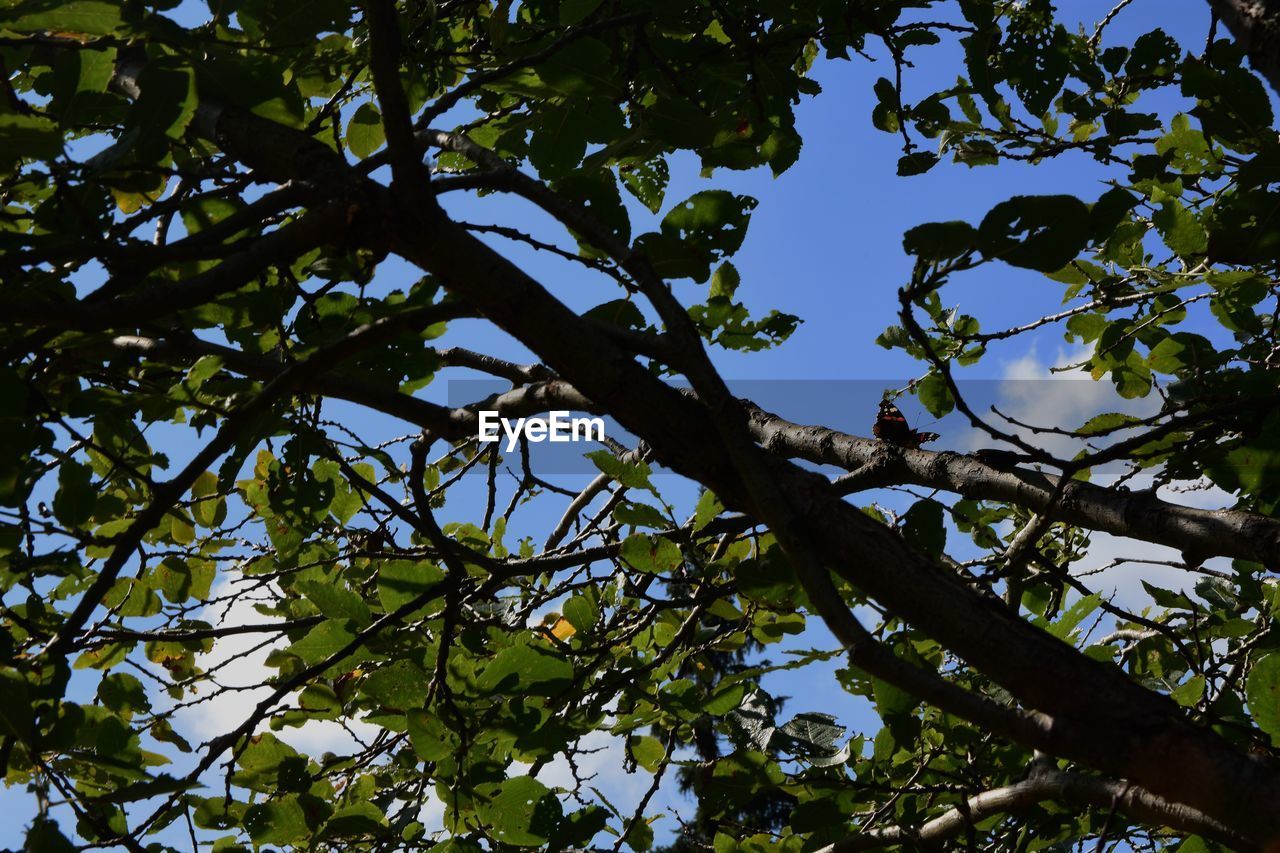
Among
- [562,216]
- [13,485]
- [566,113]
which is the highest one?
[566,113]

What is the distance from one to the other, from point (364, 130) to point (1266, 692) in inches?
82.9

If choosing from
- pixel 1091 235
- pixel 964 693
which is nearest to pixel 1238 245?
pixel 1091 235

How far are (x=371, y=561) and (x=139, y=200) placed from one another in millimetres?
1332

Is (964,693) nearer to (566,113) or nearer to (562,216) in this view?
(562,216)

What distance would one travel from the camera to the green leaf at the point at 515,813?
6.73 feet

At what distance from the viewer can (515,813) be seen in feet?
6.74

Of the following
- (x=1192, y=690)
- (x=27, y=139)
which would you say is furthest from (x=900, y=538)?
(x=1192, y=690)

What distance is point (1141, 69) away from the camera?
248 centimetres

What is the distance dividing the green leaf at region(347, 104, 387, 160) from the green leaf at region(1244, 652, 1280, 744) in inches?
80.3

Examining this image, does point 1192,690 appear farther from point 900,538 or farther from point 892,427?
point 900,538

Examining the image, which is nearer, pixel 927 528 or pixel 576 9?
pixel 927 528

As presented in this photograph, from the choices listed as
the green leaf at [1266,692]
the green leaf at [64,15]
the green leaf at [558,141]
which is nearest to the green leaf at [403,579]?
the green leaf at [558,141]

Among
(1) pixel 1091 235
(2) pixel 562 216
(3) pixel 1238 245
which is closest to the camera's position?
(1) pixel 1091 235

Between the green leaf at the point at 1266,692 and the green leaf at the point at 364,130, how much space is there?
2.04m
